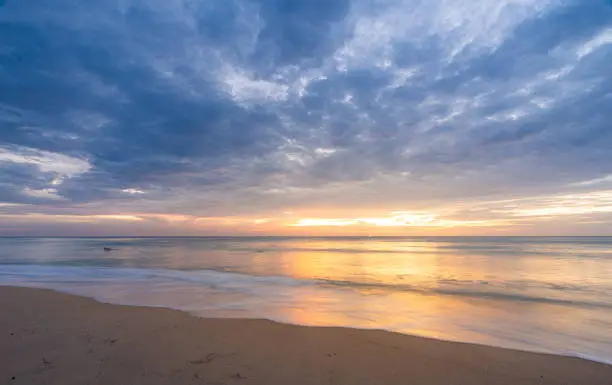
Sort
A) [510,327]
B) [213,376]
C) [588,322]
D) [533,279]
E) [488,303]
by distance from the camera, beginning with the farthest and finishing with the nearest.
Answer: [533,279] < [488,303] < [588,322] < [510,327] < [213,376]

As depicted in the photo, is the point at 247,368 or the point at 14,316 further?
the point at 14,316

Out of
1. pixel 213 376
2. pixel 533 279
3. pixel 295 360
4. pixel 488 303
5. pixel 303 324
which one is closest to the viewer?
pixel 213 376

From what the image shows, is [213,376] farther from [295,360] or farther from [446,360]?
[446,360]

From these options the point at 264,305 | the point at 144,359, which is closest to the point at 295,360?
the point at 144,359

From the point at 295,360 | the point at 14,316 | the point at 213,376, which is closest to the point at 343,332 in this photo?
the point at 295,360

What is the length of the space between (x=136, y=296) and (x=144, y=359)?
9.18m

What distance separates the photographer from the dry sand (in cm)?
578

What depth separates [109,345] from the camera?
7285mm

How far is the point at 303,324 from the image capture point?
9.76 metres

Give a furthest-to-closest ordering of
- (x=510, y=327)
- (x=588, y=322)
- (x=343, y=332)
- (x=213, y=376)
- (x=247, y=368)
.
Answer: (x=588, y=322) < (x=510, y=327) < (x=343, y=332) < (x=247, y=368) < (x=213, y=376)

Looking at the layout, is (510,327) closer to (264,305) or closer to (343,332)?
(343,332)

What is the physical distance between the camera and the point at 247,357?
668 cm

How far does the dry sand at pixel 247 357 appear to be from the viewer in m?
5.78

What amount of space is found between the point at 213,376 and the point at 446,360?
485cm
